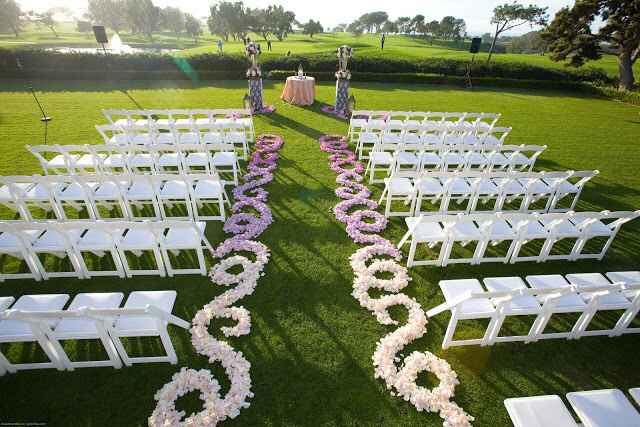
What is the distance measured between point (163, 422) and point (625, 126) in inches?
911

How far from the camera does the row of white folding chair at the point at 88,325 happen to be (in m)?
3.52

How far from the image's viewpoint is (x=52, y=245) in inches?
204

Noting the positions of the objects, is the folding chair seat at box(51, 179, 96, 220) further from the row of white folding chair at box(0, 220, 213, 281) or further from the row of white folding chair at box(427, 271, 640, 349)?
the row of white folding chair at box(427, 271, 640, 349)

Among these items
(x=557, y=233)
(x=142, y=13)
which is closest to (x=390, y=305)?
(x=557, y=233)

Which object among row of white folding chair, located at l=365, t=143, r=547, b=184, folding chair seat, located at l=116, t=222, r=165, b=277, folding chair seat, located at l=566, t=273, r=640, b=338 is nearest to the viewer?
folding chair seat, located at l=566, t=273, r=640, b=338

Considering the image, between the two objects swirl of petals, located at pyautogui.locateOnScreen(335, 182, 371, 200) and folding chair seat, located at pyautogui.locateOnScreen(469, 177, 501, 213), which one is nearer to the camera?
folding chair seat, located at pyautogui.locateOnScreen(469, 177, 501, 213)

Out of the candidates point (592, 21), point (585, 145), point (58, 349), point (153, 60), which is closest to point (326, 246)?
point (58, 349)

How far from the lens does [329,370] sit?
4.24 metres

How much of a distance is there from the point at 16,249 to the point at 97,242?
1267 mm

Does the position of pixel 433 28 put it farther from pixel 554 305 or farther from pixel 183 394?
pixel 183 394

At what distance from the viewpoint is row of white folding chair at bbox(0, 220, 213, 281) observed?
4926mm

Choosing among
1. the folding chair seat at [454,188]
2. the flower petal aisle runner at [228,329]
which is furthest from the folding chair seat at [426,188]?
the flower petal aisle runner at [228,329]

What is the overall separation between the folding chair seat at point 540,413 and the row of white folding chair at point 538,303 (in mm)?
1097

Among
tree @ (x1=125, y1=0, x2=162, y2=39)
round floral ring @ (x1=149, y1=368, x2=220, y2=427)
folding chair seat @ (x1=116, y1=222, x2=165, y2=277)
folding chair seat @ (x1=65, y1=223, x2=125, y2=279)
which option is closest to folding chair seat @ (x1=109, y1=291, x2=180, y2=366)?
round floral ring @ (x1=149, y1=368, x2=220, y2=427)
